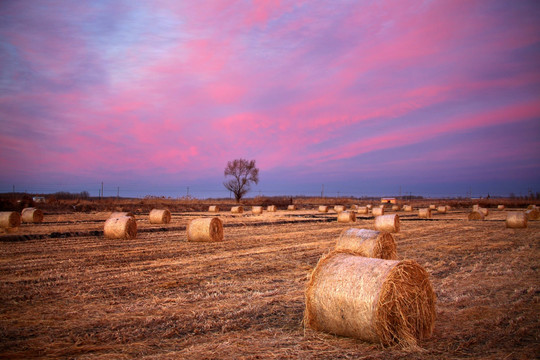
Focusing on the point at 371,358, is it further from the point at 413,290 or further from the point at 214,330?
the point at 214,330

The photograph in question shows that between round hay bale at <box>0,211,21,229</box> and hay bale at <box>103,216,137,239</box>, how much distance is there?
6171mm

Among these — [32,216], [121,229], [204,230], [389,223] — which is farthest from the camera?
[32,216]

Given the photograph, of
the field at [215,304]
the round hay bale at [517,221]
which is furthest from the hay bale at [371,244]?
the round hay bale at [517,221]

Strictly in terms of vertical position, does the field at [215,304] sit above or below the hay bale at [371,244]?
below

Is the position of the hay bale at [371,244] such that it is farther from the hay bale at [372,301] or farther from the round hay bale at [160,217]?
the round hay bale at [160,217]

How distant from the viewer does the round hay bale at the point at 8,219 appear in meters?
19.0

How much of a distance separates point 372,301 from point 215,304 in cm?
291

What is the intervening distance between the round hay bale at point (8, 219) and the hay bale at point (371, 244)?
16.3 m

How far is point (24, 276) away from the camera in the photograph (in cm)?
902

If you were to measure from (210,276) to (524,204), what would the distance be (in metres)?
65.3

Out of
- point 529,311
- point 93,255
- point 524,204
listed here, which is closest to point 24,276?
point 93,255

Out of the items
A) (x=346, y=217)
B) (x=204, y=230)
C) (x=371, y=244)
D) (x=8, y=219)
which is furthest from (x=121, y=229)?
(x=346, y=217)

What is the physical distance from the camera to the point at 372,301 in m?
5.17

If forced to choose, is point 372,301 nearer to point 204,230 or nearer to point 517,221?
point 204,230
